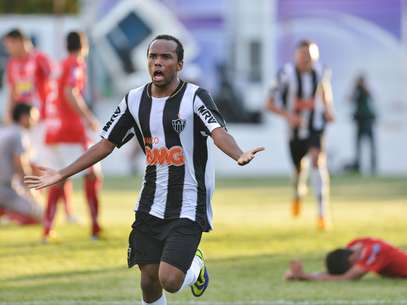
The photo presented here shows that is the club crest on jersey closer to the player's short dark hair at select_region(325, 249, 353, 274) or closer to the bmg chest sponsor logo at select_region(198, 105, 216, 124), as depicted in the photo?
the bmg chest sponsor logo at select_region(198, 105, 216, 124)

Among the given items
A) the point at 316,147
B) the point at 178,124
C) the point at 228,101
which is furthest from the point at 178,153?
the point at 228,101

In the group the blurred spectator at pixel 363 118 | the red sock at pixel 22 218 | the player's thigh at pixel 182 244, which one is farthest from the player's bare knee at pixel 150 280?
the blurred spectator at pixel 363 118

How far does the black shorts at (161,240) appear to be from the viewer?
7.53 metres

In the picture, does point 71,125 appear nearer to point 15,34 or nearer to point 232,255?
point 15,34

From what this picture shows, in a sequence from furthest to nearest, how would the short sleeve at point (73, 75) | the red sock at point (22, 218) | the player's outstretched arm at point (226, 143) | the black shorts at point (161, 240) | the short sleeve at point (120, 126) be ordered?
1. the red sock at point (22, 218)
2. the short sleeve at point (73, 75)
3. the short sleeve at point (120, 126)
4. the black shorts at point (161, 240)
5. the player's outstretched arm at point (226, 143)

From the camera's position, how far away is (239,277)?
10.6 meters

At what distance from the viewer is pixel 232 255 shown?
12.1m

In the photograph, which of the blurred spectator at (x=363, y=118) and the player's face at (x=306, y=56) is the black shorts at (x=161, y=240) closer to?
the player's face at (x=306, y=56)

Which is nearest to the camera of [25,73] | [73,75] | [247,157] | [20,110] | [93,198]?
[247,157]

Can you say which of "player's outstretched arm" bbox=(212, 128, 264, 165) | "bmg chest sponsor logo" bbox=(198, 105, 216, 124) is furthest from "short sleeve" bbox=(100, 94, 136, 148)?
"player's outstretched arm" bbox=(212, 128, 264, 165)

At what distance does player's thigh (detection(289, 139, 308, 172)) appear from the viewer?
1530 cm

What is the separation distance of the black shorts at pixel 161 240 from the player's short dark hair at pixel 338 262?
2753 mm

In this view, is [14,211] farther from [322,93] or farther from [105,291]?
[105,291]

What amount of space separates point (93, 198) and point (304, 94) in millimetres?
3201
